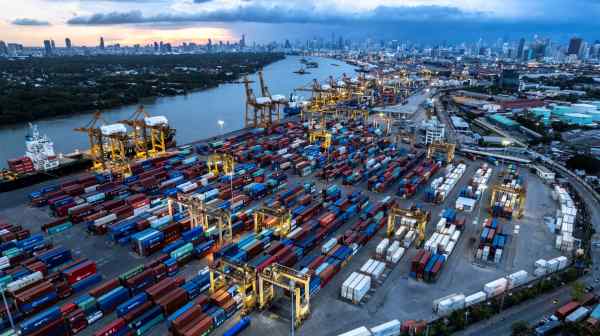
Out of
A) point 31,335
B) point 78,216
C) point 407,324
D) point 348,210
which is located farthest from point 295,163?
point 31,335

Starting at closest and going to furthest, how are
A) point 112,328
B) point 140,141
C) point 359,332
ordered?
point 112,328 → point 359,332 → point 140,141

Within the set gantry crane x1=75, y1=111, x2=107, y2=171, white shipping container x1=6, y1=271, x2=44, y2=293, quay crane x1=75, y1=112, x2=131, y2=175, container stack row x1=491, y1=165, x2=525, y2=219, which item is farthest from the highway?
gantry crane x1=75, y1=111, x2=107, y2=171

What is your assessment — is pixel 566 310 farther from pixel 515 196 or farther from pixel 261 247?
pixel 261 247

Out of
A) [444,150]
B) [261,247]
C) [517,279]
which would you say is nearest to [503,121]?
[444,150]

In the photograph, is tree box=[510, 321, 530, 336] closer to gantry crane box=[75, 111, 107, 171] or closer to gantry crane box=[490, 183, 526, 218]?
gantry crane box=[490, 183, 526, 218]

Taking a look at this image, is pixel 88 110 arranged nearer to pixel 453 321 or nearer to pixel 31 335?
pixel 31 335

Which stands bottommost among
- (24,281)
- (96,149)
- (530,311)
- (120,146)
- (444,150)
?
(530,311)
